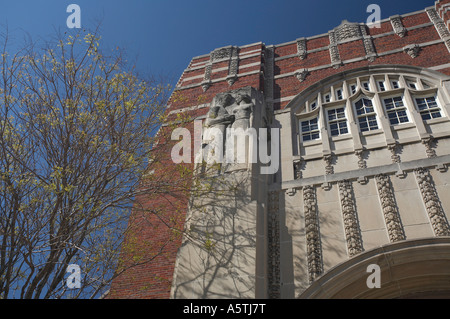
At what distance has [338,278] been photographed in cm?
773

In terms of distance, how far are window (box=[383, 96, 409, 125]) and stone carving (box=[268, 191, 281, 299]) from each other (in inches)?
170

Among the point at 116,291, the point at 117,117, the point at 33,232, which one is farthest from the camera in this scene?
the point at 116,291

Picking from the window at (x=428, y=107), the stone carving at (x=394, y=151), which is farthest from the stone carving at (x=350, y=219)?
the window at (x=428, y=107)

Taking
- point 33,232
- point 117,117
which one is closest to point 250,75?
point 117,117

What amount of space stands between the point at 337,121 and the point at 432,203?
4.20 m

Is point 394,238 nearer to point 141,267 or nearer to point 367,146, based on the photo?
point 367,146

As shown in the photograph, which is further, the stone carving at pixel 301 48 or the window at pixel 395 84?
the stone carving at pixel 301 48

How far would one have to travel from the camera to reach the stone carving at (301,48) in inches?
631

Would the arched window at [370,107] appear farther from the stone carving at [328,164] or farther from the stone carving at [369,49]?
the stone carving at [369,49]

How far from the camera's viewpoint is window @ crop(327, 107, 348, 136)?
37.4ft

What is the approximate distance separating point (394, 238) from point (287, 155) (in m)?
3.76

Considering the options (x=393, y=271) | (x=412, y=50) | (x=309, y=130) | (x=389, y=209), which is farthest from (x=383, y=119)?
(x=412, y=50)

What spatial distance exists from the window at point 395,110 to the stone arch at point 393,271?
4.42 metres

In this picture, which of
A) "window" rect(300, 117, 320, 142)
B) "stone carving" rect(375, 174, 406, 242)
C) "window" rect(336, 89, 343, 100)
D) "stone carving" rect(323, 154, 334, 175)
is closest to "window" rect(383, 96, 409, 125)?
"window" rect(336, 89, 343, 100)
